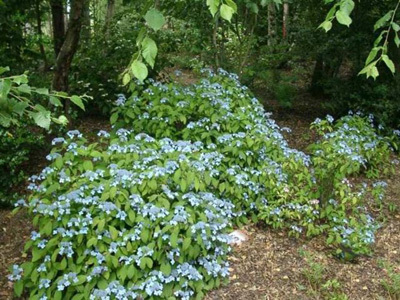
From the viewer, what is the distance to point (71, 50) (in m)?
4.93

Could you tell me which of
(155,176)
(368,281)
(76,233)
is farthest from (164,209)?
(368,281)

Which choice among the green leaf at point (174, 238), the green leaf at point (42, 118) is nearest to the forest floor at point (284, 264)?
the green leaf at point (174, 238)

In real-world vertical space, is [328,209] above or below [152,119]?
below

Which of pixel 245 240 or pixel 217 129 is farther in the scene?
pixel 217 129

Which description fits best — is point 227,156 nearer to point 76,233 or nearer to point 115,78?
point 76,233

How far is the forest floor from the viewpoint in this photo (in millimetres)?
3498

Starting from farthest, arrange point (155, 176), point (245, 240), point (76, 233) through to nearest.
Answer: point (245, 240)
point (155, 176)
point (76, 233)

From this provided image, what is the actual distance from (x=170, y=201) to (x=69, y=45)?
235 centimetres

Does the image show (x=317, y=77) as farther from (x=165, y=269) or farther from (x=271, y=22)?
(x=165, y=269)

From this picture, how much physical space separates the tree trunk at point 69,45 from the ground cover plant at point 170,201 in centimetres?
82

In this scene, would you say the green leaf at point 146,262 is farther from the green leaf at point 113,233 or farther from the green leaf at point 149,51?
the green leaf at point 149,51

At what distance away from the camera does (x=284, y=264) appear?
151 inches

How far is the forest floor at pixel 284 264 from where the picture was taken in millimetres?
3498

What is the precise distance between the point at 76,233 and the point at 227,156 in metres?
1.73
